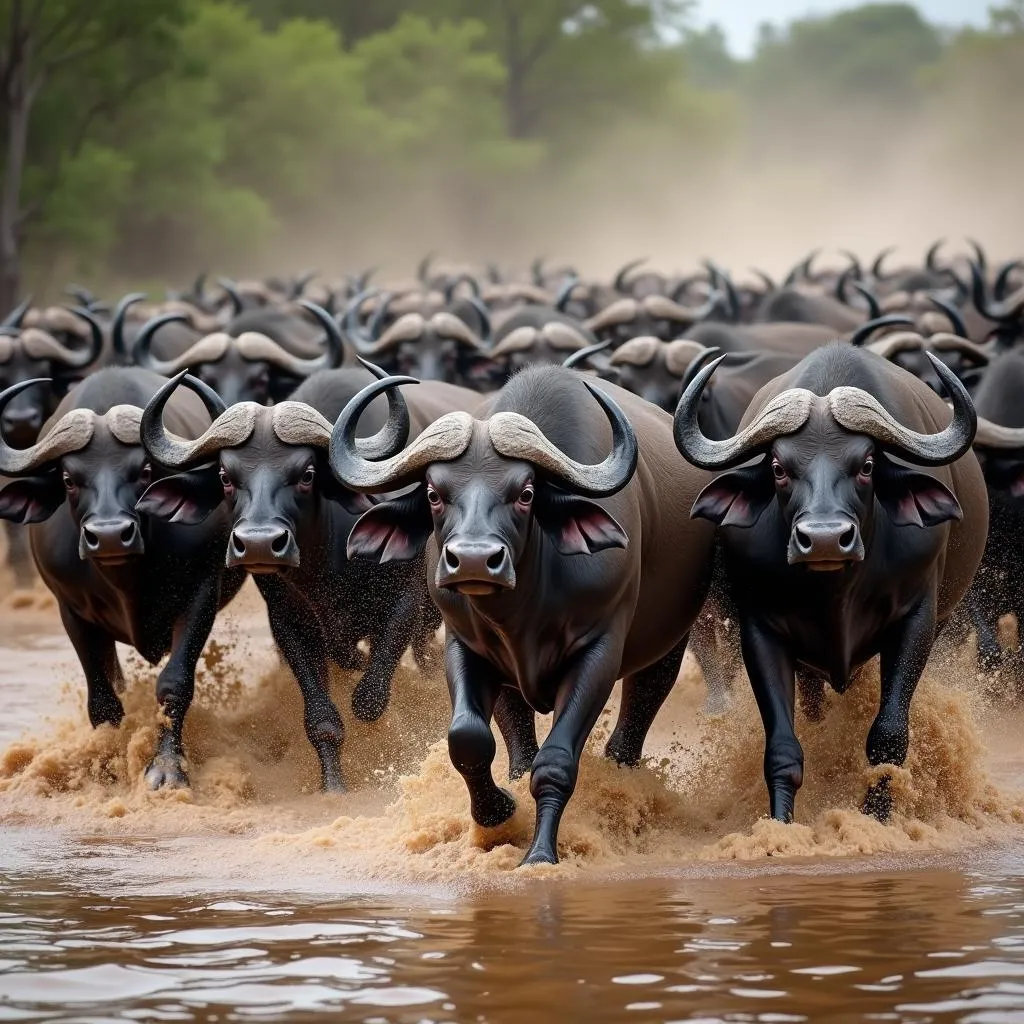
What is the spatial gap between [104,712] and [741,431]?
3.24m

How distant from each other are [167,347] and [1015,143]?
67.7 m

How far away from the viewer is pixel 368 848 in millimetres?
7418

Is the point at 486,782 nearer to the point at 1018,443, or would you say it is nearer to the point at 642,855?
the point at 642,855

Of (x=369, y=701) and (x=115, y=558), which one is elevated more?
(x=115, y=558)

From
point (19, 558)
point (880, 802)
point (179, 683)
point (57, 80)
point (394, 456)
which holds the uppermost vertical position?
point (57, 80)

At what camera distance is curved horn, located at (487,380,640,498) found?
7039 millimetres

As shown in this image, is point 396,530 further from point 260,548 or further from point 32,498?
point 32,498

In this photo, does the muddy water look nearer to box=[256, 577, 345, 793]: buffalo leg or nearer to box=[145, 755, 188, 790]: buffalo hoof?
box=[145, 755, 188, 790]: buffalo hoof

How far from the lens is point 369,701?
30.2 feet

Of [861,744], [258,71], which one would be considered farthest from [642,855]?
[258,71]

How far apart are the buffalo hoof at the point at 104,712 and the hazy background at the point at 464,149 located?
83.6ft

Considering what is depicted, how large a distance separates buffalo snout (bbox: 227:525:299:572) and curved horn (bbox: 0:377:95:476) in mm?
1107

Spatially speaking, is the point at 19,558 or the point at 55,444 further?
the point at 19,558

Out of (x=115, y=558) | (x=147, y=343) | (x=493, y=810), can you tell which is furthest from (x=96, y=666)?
(x=147, y=343)
